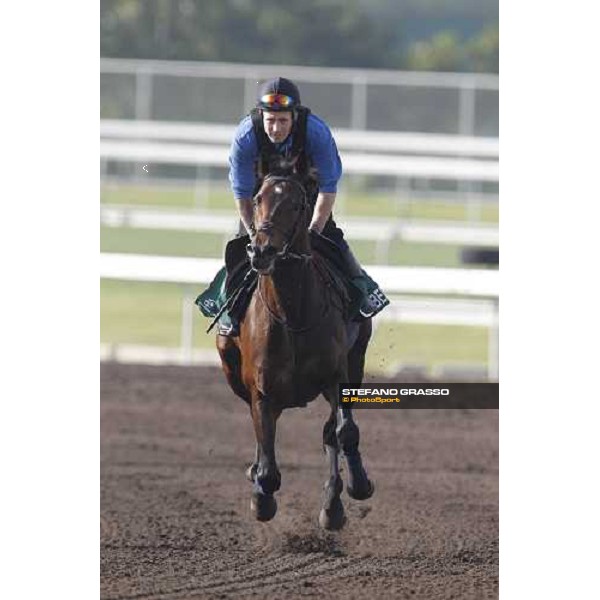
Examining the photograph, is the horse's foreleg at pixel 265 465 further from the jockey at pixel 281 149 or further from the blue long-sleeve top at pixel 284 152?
the blue long-sleeve top at pixel 284 152

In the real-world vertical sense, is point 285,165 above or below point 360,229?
above

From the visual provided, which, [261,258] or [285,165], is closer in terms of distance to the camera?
[261,258]

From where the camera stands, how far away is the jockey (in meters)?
7.03

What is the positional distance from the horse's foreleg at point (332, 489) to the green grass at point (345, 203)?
54.5 feet

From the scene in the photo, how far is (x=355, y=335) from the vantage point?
788 centimetres

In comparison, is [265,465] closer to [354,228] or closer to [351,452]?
[351,452]

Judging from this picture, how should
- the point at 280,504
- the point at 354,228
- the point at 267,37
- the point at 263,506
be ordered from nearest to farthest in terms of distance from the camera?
1. the point at 263,506
2. the point at 280,504
3. the point at 354,228
4. the point at 267,37

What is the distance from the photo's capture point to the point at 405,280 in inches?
467

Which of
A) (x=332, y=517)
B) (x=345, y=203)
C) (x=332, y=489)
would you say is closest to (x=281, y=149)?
(x=332, y=489)

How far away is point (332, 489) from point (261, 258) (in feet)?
4.03

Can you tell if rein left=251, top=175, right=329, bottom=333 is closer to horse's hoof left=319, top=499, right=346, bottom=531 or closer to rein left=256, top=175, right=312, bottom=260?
rein left=256, top=175, right=312, bottom=260

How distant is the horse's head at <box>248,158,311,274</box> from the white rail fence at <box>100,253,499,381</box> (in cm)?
338
